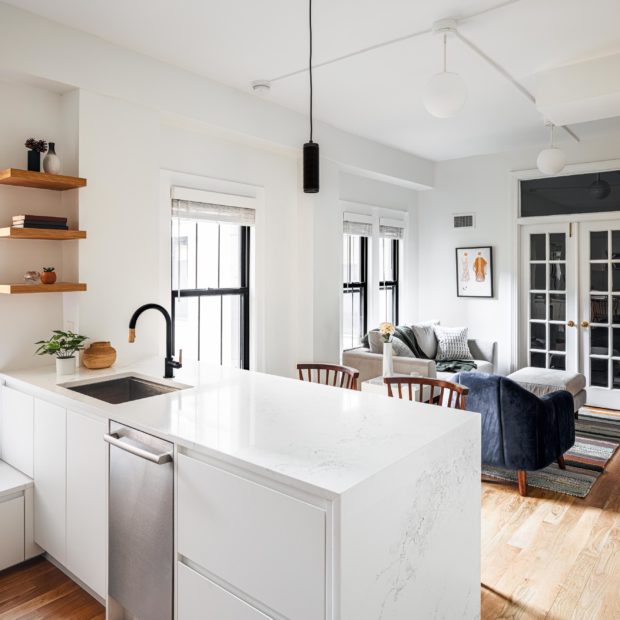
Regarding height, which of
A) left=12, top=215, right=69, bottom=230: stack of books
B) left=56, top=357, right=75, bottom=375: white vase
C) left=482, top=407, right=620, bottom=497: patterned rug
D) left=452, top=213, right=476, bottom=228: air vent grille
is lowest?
left=482, top=407, right=620, bottom=497: patterned rug

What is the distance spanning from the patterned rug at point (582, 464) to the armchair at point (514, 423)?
29 centimetres

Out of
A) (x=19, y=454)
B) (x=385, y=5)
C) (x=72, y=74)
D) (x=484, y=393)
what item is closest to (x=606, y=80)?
(x=385, y=5)

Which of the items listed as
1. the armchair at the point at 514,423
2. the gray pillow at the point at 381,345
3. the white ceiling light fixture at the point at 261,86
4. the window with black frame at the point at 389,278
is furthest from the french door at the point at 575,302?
the white ceiling light fixture at the point at 261,86

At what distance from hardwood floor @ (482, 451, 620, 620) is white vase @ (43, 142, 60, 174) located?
3040 mm

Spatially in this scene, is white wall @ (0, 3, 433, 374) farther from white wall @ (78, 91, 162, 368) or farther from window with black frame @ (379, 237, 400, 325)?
window with black frame @ (379, 237, 400, 325)

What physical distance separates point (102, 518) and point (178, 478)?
0.62m

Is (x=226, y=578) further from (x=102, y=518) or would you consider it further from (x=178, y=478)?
(x=102, y=518)

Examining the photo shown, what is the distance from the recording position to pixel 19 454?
267 centimetres

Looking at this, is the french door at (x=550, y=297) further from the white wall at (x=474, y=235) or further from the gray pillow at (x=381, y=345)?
the gray pillow at (x=381, y=345)

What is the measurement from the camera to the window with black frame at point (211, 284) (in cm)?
383

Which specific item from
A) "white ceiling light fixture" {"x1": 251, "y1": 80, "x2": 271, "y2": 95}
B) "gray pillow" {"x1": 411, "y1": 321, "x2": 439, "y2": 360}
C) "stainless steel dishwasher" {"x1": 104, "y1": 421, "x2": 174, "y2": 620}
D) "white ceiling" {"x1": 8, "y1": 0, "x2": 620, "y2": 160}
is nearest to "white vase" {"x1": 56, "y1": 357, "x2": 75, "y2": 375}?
"stainless steel dishwasher" {"x1": 104, "y1": 421, "x2": 174, "y2": 620}

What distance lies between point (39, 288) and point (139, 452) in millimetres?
1391

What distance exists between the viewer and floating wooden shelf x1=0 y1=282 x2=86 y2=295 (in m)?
2.66

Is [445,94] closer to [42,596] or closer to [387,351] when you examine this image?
[387,351]
